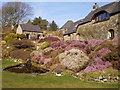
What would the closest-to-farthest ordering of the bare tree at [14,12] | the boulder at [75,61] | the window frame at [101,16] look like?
the boulder at [75,61], the window frame at [101,16], the bare tree at [14,12]

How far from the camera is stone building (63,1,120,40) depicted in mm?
20547

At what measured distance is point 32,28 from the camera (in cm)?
4791

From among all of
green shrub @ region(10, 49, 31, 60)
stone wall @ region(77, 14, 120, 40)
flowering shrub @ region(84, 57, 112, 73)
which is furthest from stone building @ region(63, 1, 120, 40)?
green shrub @ region(10, 49, 31, 60)

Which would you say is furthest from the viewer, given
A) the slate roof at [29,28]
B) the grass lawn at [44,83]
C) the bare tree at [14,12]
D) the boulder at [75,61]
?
the bare tree at [14,12]

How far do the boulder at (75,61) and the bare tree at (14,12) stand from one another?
4767cm

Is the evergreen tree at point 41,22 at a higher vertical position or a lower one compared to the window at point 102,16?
higher

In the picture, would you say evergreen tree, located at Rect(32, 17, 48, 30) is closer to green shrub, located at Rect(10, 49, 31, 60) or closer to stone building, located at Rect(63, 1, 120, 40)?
stone building, located at Rect(63, 1, 120, 40)

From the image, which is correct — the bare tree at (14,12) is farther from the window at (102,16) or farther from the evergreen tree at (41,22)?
the window at (102,16)

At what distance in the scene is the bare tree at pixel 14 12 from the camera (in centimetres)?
5400

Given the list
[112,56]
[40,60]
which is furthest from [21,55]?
[112,56]

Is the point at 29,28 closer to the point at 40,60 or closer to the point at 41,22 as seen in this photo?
the point at 41,22

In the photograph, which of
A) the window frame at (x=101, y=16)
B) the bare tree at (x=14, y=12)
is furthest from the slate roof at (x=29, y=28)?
the window frame at (x=101, y=16)

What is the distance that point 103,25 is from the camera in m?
22.8

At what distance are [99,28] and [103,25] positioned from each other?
102 centimetres
